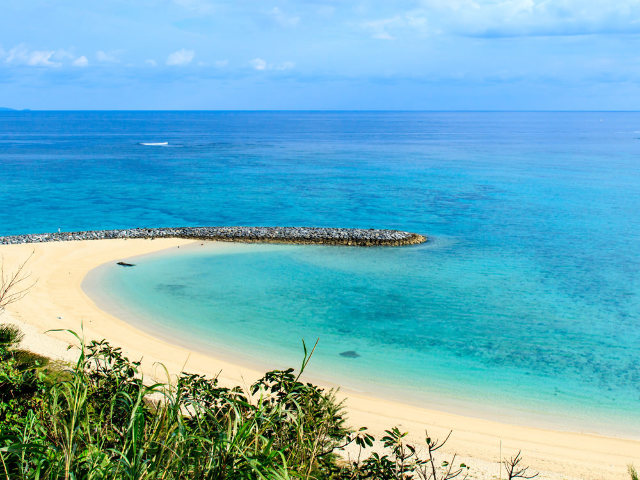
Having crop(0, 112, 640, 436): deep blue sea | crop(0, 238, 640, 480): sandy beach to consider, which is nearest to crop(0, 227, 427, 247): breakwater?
crop(0, 112, 640, 436): deep blue sea

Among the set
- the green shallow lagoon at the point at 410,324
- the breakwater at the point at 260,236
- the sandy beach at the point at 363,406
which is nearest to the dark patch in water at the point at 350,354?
the green shallow lagoon at the point at 410,324

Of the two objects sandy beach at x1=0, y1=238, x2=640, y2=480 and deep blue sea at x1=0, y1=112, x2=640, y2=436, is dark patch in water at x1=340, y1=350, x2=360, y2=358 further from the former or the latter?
sandy beach at x1=0, y1=238, x2=640, y2=480

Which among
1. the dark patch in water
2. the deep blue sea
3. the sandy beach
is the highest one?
the deep blue sea

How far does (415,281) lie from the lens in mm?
31984

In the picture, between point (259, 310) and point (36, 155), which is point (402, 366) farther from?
→ point (36, 155)

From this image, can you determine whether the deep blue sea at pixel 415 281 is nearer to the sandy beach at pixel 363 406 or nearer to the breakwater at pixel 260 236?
the sandy beach at pixel 363 406

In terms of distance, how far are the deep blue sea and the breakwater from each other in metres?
1.46

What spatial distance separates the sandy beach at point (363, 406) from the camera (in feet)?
48.5

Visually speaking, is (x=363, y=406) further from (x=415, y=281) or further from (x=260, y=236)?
(x=260, y=236)

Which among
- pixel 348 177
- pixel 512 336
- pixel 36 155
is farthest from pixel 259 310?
pixel 36 155

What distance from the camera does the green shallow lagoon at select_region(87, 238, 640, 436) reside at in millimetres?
19266

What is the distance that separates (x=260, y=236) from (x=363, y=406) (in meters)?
25.3

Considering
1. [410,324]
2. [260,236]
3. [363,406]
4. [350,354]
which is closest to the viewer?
[363,406]

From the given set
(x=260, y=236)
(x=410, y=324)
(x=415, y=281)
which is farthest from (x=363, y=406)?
(x=260, y=236)
